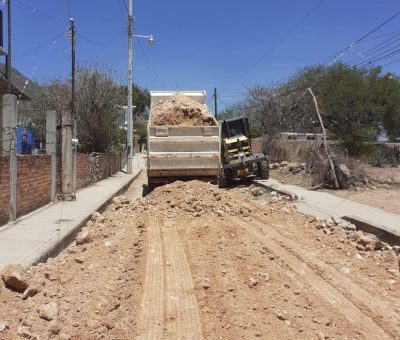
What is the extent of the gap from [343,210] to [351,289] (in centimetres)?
787

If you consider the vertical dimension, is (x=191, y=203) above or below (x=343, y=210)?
above

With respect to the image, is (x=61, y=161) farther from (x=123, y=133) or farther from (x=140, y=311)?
(x=123, y=133)

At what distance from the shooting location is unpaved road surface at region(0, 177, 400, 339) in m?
5.06

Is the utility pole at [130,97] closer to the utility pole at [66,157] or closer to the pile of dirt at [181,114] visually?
the pile of dirt at [181,114]

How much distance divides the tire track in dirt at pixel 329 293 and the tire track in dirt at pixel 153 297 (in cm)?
192

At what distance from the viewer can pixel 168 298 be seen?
5957 mm

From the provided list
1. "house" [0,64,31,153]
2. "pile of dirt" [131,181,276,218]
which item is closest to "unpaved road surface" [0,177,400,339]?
"pile of dirt" [131,181,276,218]

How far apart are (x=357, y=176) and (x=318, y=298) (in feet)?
49.0

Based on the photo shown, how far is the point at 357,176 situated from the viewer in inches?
798

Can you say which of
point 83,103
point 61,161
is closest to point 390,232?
point 61,161

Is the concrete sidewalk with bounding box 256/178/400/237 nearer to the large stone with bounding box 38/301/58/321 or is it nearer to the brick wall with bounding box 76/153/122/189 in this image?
the large stone with bounding box 38/301/58/321

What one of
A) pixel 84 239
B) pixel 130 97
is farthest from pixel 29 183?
pixel 130 97

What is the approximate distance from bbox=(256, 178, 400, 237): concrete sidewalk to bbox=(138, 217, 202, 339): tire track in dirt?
15.2ft

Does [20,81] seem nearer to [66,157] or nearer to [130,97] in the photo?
[130,97]
